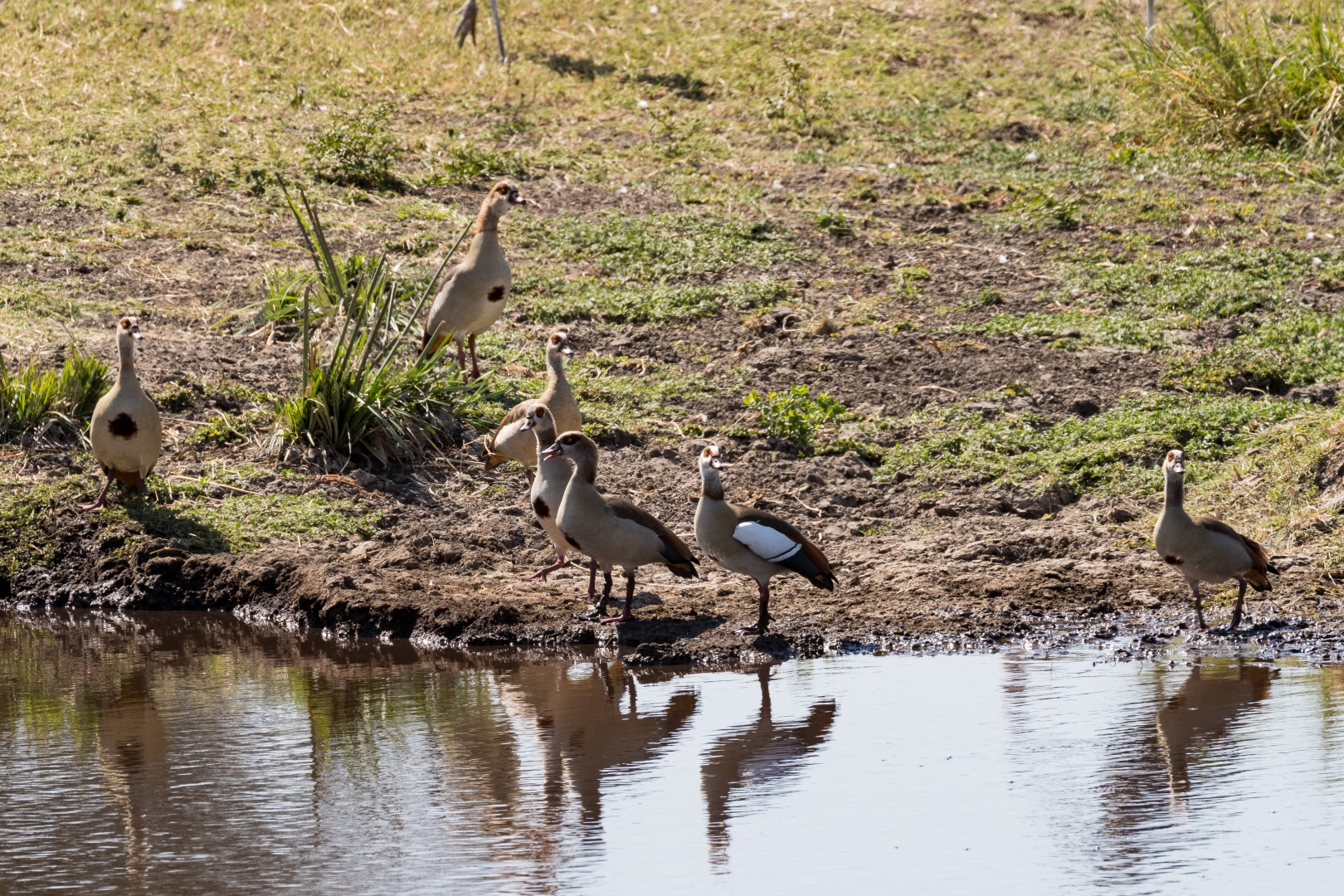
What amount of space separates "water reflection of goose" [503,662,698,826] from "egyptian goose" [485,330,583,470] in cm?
209

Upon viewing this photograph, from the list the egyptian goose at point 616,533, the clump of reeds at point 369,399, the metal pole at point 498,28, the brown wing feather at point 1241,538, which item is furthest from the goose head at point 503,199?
the metal pole at point 498,28

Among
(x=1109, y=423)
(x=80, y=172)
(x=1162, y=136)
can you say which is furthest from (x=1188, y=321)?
(x=80, y=172)

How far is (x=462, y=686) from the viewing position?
7383 millimetres

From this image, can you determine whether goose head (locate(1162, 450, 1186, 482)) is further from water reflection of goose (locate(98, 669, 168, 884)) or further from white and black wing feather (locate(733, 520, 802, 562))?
water reflection of goose (locate(98, 669, 168, 884))

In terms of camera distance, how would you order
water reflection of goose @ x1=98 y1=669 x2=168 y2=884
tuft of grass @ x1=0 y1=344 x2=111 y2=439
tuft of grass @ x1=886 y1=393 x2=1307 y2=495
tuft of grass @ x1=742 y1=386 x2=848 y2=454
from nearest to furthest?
water reflection of goose @ x1=98 y1=669 x2=168 y2=884
tuft of grass @ x1=886 y1=393 x2=1307 y2=495
tuft of grass @ x1=0 y1=344 x2=111 y2=439
tuft of grass @ x1=742 y1=386 x2=848 y2=454

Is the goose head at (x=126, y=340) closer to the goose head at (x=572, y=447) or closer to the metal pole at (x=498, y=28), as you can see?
the goose head at (x=572, y=447)

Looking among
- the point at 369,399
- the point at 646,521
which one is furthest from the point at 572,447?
the point at 369,399

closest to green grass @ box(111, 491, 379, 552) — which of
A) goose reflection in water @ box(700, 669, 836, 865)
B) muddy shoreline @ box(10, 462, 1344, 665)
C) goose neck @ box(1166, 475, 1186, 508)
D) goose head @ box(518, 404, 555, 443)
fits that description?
muddy shoreline @ box(10, 462, 1344, 665)

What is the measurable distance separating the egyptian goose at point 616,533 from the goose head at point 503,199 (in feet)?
13.3

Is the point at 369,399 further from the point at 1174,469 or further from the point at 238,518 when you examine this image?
the point at 1174,469

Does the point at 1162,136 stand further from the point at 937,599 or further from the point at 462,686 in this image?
the point at 462,686

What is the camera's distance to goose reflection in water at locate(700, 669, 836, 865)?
5855mm

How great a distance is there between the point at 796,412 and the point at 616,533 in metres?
3.06

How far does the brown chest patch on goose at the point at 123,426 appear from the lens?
904 centimetres
